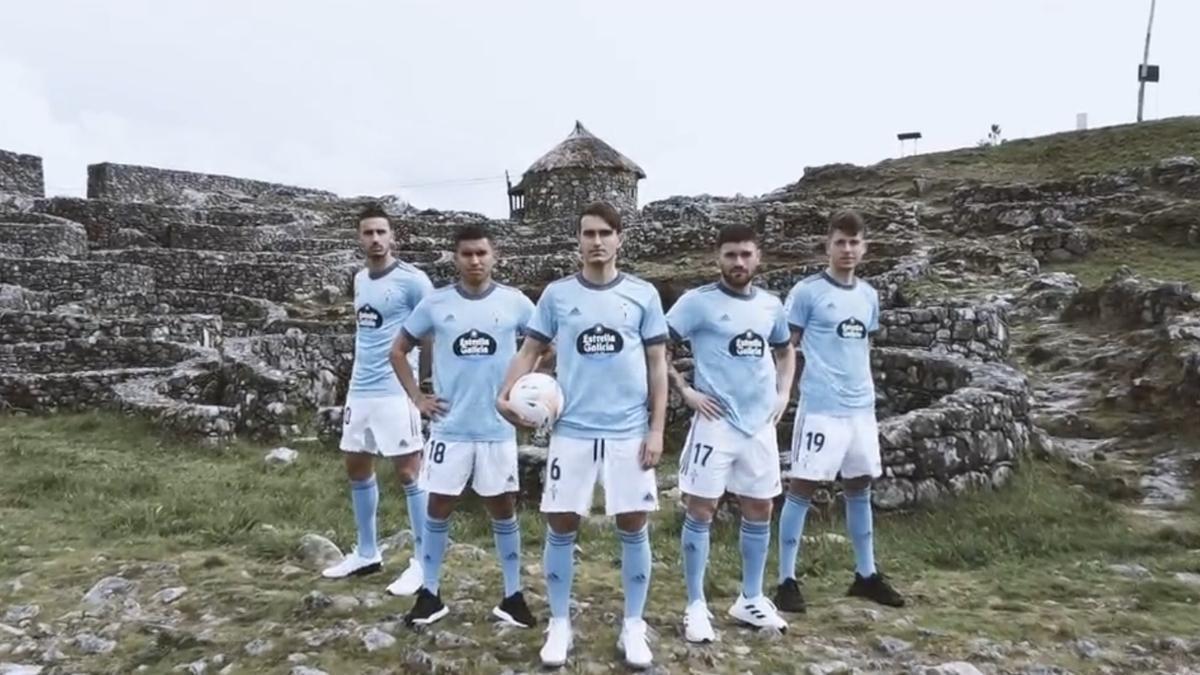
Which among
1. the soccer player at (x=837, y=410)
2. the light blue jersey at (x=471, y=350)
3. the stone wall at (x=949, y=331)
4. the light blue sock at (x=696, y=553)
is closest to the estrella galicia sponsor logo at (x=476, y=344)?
the light blue jersey at (x=471, y=350)

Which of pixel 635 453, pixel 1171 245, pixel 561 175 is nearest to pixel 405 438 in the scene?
pixel 635 453

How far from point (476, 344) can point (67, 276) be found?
22388 millimetres

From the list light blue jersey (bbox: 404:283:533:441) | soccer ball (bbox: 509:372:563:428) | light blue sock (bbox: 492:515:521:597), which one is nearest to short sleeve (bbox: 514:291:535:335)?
light blue jersey (bbox: 404:283:533:441)

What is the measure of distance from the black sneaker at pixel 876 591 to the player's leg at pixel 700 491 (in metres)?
1.29

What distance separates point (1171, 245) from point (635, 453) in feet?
68.9

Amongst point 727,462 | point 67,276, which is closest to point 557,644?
point 727,462

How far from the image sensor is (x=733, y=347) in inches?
210

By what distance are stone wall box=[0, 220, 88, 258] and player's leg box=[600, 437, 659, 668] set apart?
2635cm

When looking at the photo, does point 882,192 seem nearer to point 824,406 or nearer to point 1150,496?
point 1150,496

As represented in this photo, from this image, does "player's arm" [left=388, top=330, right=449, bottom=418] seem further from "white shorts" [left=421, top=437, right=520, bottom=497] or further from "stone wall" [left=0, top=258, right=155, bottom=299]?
"stone wall" [left=0, top=258, right=155, bottom=299]

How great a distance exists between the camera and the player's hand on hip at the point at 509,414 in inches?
194

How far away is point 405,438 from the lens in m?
6.35

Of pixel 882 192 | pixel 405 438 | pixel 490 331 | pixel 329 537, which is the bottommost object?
pixel 329 537

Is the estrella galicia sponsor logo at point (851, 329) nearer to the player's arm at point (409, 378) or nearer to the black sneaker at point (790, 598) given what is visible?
the black sneaker at point (790, 598)
